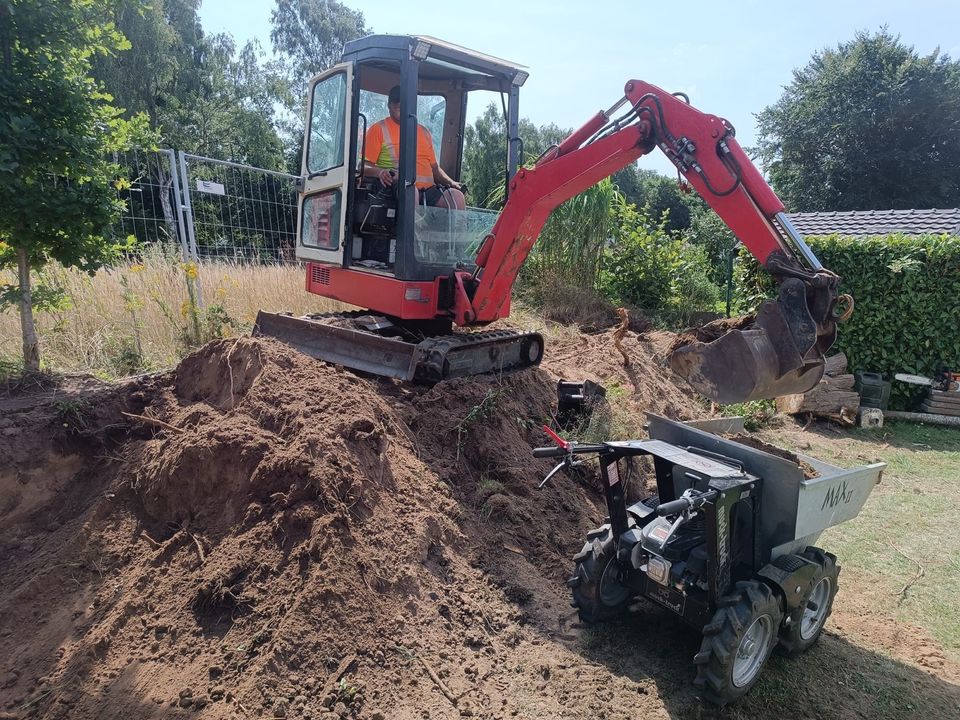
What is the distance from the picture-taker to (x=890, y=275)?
862 centimetres

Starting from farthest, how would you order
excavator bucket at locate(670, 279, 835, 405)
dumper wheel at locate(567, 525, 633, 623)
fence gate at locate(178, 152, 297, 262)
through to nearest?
1. fence gate at locate(178, 152, 297, 262)
2. excavator bucket at locate(670, 279, 835, 405)
3. dumper wheel at locate(567, 525, 633, 623)

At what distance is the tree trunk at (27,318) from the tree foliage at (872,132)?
30199 millimetres

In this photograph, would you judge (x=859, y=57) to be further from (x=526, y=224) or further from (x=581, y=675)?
(x=581, y=675)

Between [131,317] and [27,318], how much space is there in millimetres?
1516

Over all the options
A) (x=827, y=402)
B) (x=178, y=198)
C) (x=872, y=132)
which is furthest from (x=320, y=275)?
(x=872, y=132)

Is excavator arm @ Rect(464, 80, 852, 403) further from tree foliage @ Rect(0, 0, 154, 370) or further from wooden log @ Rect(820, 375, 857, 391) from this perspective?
wooden log @ Rect(820, 375, 857, 391)

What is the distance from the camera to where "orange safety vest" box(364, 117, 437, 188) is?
568cm

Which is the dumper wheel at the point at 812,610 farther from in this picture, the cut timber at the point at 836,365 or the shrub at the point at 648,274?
the shrub at the point at 648,274

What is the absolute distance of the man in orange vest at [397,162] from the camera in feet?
18.6

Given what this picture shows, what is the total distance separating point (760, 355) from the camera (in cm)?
396

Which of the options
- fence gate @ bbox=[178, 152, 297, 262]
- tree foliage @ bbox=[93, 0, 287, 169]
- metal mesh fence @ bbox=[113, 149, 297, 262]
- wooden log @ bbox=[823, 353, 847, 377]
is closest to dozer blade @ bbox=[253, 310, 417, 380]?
metal mesh fence @ bbox=[113, 149, 297, 262]

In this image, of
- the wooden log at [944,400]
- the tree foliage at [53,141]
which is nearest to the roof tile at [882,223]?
the wooden log at [944,400]

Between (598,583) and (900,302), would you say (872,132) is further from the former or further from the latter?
(598,583)

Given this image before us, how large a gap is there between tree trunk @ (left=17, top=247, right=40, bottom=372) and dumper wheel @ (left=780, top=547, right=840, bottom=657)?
5614 millimetres
